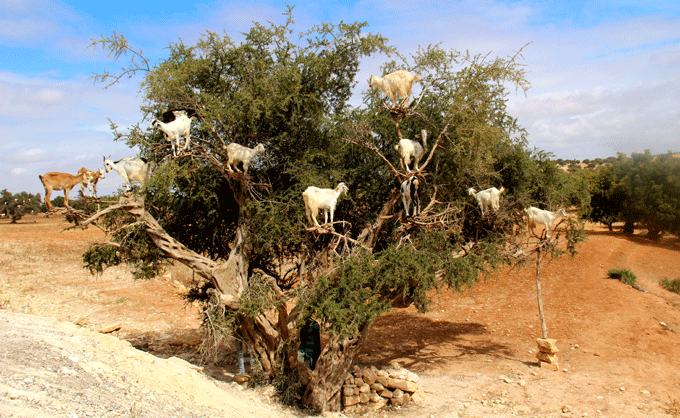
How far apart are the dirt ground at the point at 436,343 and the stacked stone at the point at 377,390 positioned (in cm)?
33

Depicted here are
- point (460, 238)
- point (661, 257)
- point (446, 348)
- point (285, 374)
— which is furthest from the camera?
point (661, 257)

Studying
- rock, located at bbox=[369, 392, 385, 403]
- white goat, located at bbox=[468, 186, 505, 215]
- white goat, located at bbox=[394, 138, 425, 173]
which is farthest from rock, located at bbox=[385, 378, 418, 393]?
white goat, located at bbox=[394, 138, 425, 173]

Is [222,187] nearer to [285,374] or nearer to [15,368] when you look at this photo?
[285,374]

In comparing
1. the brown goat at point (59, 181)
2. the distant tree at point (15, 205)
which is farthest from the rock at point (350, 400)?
the distant tree at point (15, 205)

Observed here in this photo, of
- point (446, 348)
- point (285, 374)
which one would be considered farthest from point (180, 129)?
point (446, 348)

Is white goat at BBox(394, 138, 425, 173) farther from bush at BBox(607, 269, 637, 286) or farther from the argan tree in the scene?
bush at BBox(607, 269, 637, 286)

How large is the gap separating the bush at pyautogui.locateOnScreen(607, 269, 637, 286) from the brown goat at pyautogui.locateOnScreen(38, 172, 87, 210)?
18191 millimetres

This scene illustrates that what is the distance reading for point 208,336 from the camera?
29.3 feet

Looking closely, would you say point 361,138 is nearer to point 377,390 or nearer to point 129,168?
point 129,168

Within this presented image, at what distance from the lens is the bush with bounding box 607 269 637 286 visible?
54.0 feet

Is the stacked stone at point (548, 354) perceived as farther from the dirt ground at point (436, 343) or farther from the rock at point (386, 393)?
the rock at point (386, 393)

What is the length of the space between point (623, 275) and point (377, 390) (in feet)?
40.6

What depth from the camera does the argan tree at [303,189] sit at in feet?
29.2

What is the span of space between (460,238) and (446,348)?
4580mm
